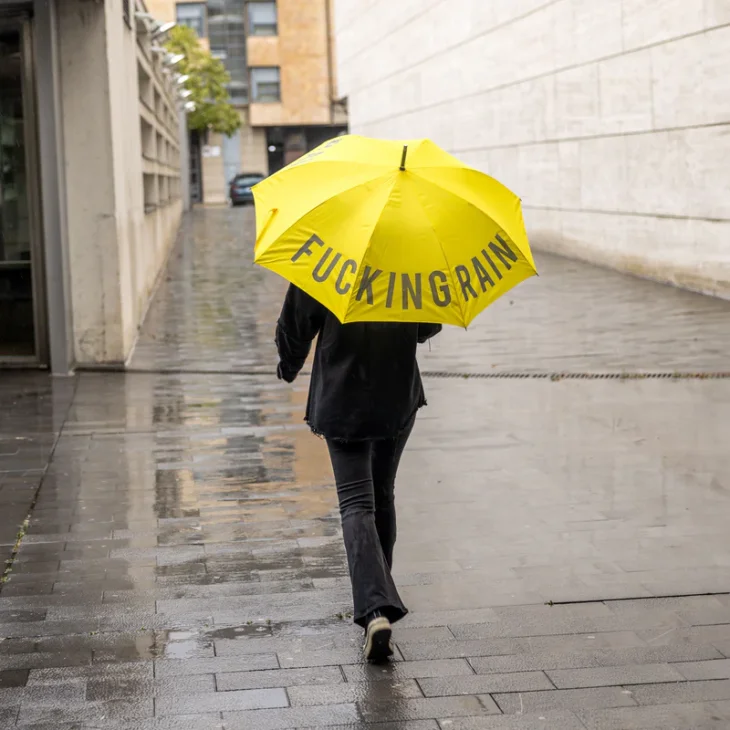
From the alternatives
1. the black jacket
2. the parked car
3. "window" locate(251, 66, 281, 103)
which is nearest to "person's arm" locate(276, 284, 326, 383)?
the black jacket

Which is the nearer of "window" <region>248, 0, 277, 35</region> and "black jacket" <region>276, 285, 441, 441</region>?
"black jacket" <region>276, 285, 441, 441</region>

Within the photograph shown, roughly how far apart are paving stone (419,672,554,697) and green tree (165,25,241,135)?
50.7 meters

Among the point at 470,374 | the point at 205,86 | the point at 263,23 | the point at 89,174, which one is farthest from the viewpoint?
the point at 263,23

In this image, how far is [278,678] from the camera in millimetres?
4133

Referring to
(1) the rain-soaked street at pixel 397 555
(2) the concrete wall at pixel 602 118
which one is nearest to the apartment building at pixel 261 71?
(2) the concrete wall at pixel 602 118

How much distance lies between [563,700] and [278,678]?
2.95ft

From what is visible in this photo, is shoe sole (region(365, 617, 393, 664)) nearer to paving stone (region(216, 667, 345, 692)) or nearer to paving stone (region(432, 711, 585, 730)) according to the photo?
paving stone (region(216, 667, 345, 692))

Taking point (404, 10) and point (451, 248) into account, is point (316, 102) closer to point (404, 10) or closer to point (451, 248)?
point (404, 10)

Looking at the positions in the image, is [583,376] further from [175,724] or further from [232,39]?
[232,39]

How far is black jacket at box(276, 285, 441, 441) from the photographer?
14.2 feet

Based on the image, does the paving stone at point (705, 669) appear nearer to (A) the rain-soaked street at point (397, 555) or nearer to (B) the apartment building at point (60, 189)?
(A) the rain-soaked street at point (397, 555)

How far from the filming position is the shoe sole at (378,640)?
13.8 ft

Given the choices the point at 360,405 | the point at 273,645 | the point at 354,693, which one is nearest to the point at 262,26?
the point at 360,405

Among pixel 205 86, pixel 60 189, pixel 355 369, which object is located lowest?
pixel 355 369
